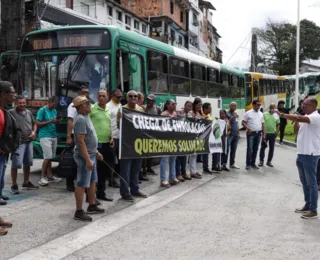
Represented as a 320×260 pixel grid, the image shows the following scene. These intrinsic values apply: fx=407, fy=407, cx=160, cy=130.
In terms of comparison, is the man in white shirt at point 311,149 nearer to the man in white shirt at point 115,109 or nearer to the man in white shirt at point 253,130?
the man in white shirt at point 115,109

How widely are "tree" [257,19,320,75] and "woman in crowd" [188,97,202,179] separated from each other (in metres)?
53.0

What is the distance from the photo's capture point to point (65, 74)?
8750mm

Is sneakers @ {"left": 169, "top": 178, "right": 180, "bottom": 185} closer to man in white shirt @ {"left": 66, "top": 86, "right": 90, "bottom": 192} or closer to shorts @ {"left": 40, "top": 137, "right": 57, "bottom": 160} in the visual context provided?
man in white shirt @ {"left": 66, "top": 86, "right": 90, "bottom": 192}

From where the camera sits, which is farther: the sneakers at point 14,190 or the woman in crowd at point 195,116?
the woman in crowd at point 195,116

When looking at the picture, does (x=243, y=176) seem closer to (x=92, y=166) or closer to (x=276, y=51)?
(x=92, y=166)

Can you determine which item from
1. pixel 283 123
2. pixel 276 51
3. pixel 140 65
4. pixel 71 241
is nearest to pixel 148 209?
pixel 71 241

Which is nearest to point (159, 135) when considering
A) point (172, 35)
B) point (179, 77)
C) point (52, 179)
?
point (52, 179)

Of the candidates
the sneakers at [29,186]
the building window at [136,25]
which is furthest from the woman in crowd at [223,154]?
the building window at [136,25]

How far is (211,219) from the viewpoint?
604 cm

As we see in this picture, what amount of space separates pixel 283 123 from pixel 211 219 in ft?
41.8

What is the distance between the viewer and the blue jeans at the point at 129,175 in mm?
7023

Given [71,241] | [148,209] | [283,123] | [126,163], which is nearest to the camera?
[71,241]

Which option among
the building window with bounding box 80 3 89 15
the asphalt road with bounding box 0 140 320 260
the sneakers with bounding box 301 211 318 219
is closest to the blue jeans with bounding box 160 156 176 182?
the asphalt road with bounding box 0 140 320 260

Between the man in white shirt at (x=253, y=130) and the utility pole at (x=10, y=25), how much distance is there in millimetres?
14041
